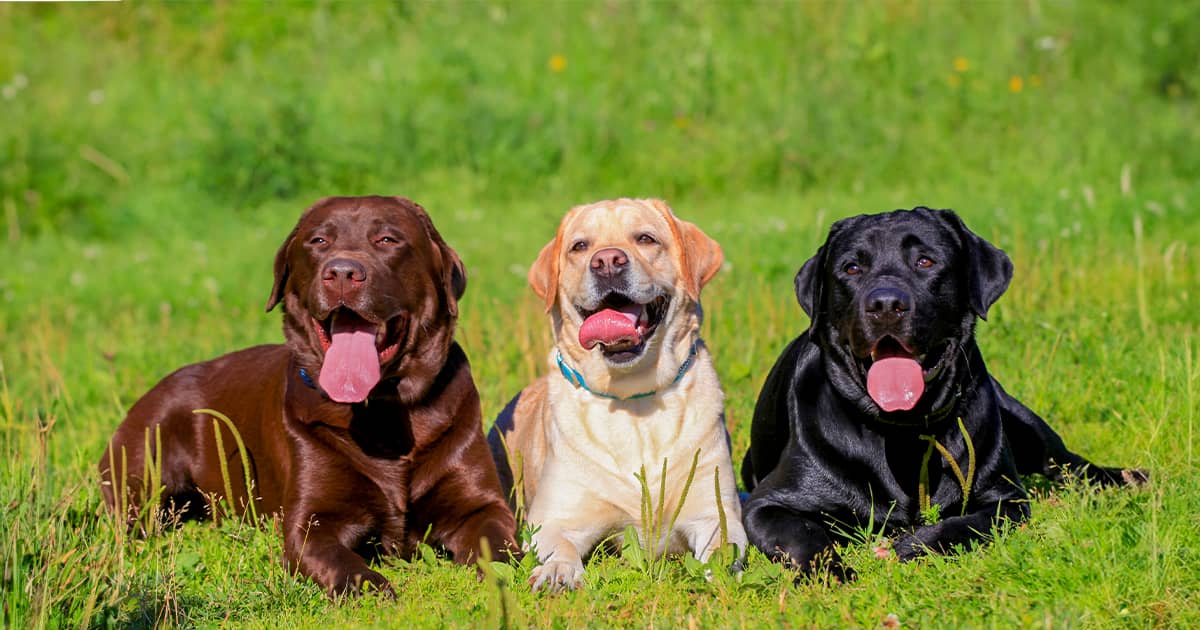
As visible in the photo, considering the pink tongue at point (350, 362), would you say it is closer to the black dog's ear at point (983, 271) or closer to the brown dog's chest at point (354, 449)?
the brown dog's chest at point (354, 449)

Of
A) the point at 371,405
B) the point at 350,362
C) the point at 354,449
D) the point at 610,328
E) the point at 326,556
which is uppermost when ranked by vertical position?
the point at 610,328

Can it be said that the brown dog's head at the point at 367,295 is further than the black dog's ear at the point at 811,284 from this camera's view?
No

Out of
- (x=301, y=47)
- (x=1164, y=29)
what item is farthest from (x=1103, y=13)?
(x=301, y=47)

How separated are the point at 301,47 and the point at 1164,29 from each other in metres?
10.6

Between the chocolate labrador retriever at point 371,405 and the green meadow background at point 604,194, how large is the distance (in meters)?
0.23

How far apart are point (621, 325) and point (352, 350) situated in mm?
1084

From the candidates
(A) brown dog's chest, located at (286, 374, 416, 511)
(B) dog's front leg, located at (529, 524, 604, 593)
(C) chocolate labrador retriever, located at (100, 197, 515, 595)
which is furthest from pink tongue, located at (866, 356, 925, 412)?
(A) brown dog's chest, located at (286, 374, 416, 511)

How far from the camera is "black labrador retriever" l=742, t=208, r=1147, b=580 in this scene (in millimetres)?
4887

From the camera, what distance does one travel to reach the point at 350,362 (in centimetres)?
520

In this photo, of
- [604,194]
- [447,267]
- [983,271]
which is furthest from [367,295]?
[604,194]

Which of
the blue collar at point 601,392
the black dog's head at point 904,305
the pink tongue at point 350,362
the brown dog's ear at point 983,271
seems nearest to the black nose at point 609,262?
the blue collar at point 601,392

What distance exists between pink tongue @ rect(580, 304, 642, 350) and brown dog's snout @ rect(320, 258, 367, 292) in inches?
35.5

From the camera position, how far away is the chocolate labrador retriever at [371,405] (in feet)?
16.9

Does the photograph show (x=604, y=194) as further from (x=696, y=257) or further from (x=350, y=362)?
(x=350, y=362)
